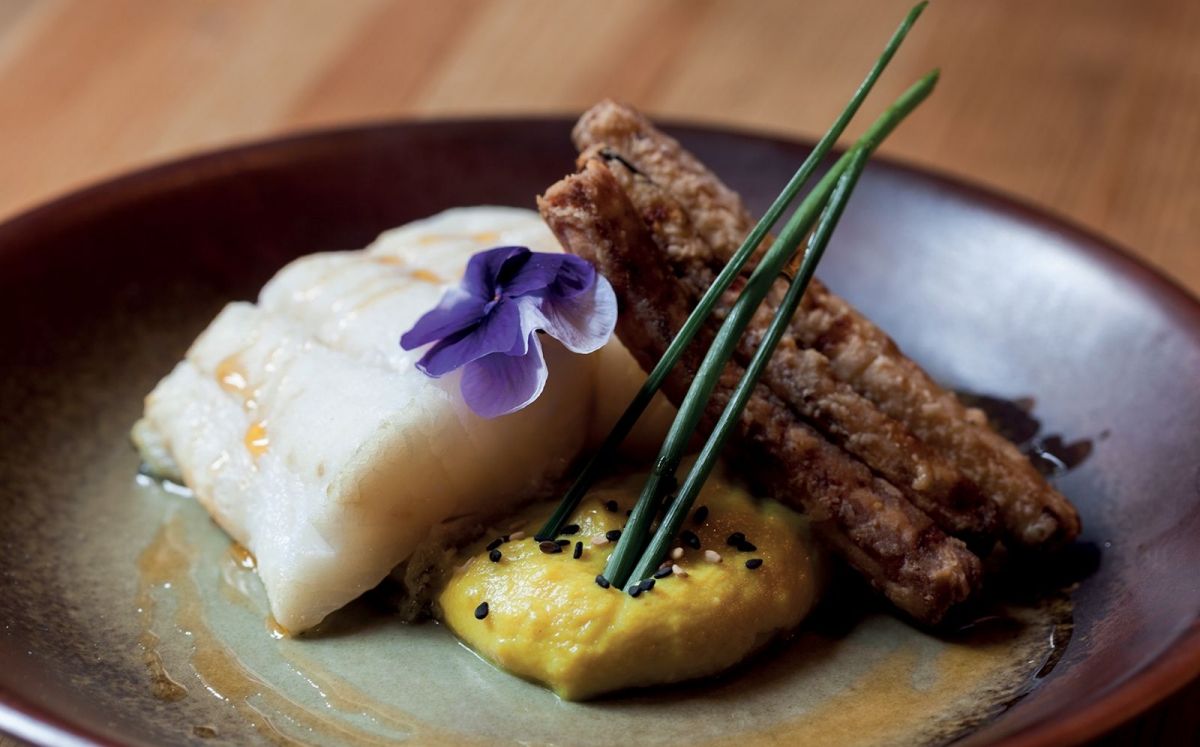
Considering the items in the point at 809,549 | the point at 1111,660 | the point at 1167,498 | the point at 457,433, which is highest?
the point at 1167,498

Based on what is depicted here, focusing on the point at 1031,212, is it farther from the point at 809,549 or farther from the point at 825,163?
the point at 809,549

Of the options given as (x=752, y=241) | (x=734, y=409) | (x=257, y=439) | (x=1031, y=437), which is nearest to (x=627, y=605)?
(x=734, y=409)

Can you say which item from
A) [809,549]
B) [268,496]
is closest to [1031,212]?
[809,549]

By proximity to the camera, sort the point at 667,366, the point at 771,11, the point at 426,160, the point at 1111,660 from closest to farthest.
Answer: the point at 1111,660, the point at 667,366, the point at 426,160, the point at 771,11

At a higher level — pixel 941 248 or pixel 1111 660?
pixel 941 248

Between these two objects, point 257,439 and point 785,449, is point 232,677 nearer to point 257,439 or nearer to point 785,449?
point 257,439

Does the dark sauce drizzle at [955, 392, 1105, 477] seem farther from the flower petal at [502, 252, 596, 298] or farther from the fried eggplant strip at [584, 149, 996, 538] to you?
the flower petal at [502, 252, 596, 298]

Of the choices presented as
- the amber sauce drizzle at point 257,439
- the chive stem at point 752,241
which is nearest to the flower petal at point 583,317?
the chive stem at point 752,241

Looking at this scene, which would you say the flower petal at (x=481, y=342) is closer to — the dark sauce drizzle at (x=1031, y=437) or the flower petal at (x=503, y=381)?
the flower petal at (x=503, y=381)
